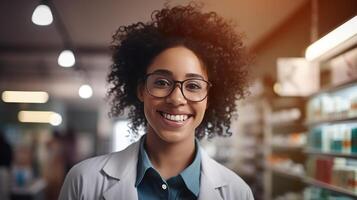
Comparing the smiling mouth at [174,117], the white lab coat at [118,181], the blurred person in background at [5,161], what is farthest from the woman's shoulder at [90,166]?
the blurred person in background at [5,161]

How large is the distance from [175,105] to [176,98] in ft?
0.10

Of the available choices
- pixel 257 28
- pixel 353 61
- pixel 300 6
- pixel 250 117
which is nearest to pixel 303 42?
pixel 300 6

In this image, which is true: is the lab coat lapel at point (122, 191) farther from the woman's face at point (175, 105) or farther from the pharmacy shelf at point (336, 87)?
the pharmacy shelf at point (336, 87)

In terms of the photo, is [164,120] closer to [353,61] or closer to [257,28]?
[257,28]

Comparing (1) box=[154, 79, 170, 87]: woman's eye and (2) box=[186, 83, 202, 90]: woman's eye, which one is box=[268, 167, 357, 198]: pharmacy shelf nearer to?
(2) box=[186, 83, 202, 90]: woman's eye

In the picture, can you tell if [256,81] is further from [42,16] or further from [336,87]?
[42,16]

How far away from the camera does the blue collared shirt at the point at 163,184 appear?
2.10m

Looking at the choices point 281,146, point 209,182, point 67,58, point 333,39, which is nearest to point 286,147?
point 281,146

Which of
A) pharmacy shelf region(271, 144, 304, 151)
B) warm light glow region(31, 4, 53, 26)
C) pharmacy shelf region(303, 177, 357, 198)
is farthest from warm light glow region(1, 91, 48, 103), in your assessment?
pharmacy shelf region(271, 144, 304, 151)

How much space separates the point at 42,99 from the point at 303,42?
2.46 meters

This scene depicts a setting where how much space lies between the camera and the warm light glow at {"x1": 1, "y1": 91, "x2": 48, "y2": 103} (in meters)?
4.55

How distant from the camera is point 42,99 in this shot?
4559mm

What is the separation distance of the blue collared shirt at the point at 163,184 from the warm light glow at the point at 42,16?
1249 mm

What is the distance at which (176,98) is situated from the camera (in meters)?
2.12
